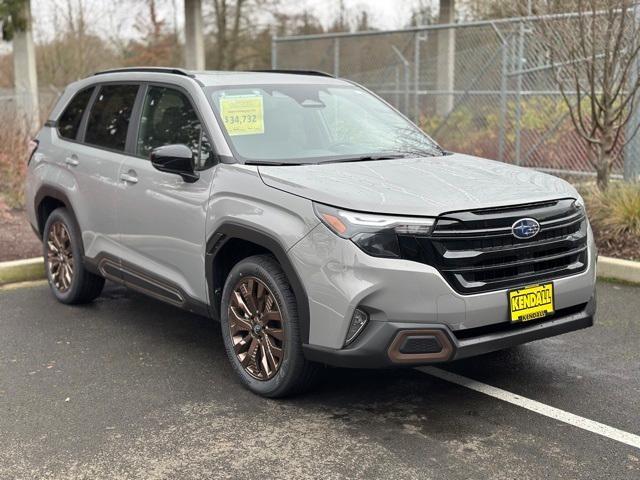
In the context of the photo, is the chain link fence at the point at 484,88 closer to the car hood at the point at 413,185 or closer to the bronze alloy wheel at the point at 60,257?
the car hood at the point at 413,185

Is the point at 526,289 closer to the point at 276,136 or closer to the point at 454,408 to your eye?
the point at 454,408

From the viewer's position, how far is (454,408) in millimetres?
4152

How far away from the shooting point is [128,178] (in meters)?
5.23

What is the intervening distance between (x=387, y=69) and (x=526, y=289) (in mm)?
12059

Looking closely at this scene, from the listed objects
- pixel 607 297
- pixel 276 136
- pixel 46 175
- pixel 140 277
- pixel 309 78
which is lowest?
pixel 607 297

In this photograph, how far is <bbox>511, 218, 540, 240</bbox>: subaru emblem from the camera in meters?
3.89

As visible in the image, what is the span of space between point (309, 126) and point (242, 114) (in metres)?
0.45

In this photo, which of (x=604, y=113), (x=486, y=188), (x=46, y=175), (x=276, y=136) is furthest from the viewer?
(x=604, y=113)

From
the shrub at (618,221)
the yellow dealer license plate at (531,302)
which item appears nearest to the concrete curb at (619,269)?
the shrub at (618,221)

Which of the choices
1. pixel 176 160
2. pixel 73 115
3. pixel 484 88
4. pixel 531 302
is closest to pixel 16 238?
pixel 73 115

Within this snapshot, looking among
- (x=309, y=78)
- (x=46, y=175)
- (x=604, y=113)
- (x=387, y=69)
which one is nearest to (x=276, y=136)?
(x=309, y=78)

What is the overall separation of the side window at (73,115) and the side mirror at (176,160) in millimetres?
1823

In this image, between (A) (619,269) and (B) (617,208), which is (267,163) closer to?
(A) (619,269)

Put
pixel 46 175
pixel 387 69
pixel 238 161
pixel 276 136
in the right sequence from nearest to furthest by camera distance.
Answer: pixel 238 161 < pixel 276 136 < pixel 46 175 < pixel 387 69
